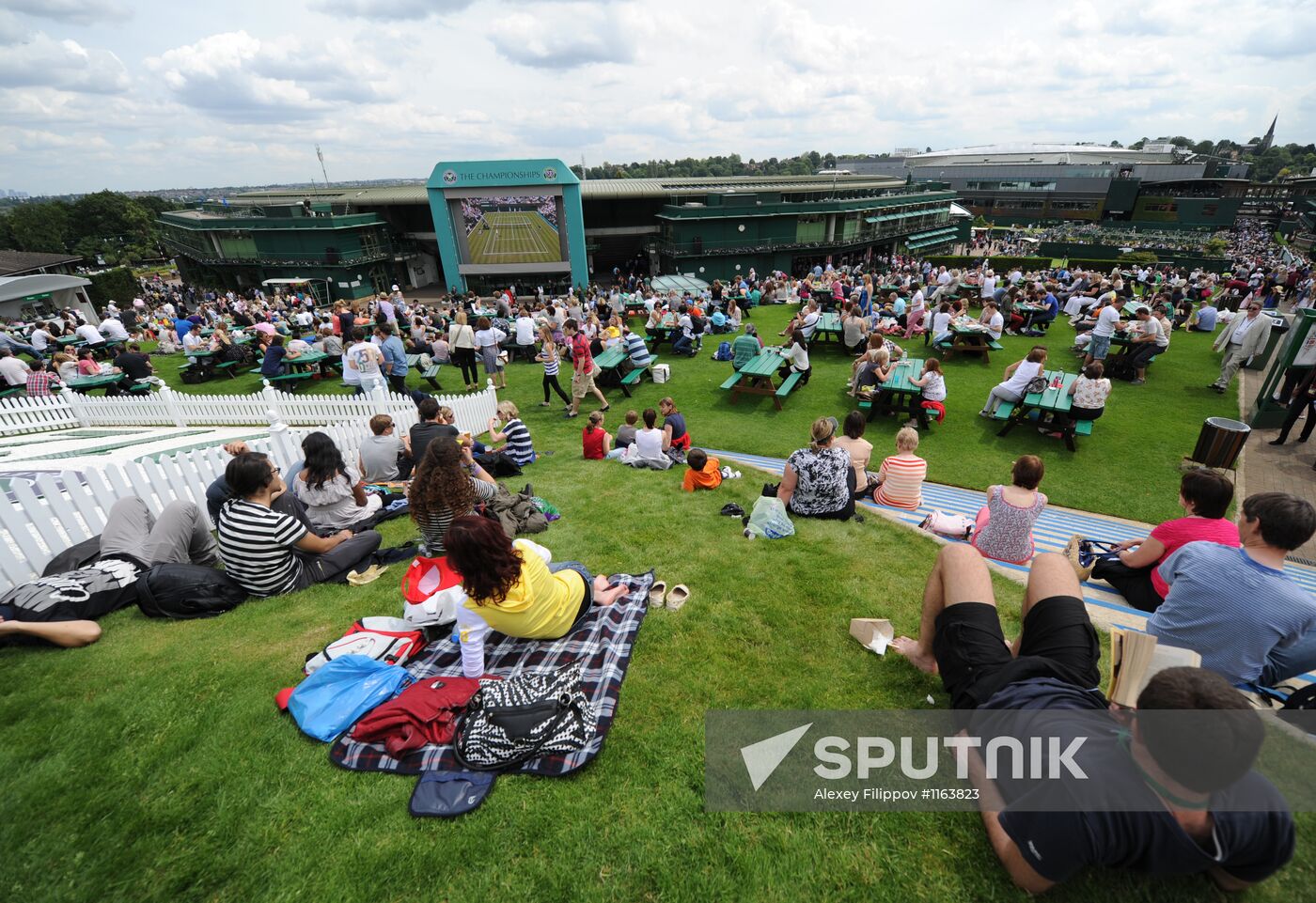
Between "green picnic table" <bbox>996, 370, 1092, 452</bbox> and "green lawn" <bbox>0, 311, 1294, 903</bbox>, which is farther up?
"green lawn" <bbox>0, 311, 1294, 903</bbox>

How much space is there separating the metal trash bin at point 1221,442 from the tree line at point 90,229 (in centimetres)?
10745

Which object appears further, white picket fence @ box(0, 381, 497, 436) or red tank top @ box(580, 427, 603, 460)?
white picket fence @ box(0, 381, 497, 436)

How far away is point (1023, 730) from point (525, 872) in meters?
2.34

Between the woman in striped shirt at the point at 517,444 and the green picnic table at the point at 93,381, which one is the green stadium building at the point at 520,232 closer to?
the green picnic table at the point at 93,381

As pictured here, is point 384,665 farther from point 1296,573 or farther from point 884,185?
point 884,185

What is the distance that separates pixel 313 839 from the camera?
2.63 m

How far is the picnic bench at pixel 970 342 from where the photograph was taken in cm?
1382

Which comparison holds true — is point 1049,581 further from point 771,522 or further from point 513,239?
point 513,239

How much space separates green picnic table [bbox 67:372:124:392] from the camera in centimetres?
1266

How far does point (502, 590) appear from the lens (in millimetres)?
3445

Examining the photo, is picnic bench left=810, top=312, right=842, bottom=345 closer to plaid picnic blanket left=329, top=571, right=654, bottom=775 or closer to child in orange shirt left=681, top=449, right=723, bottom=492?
child in orange shirt left=681, top=449, right=723, bottom=492

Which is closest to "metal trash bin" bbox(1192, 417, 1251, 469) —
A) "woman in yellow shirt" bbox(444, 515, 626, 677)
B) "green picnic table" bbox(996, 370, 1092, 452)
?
"green picnic table" bbox(996, 370, 1092, 452)

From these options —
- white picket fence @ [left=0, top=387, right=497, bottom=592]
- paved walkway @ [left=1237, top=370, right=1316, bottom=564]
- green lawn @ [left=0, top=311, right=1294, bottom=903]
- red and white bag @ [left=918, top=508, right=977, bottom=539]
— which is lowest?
paved walkway @ [left=1237, top=370, right=1316, bottom=564]

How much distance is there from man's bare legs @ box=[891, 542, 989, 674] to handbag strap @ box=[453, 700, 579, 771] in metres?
2.22
